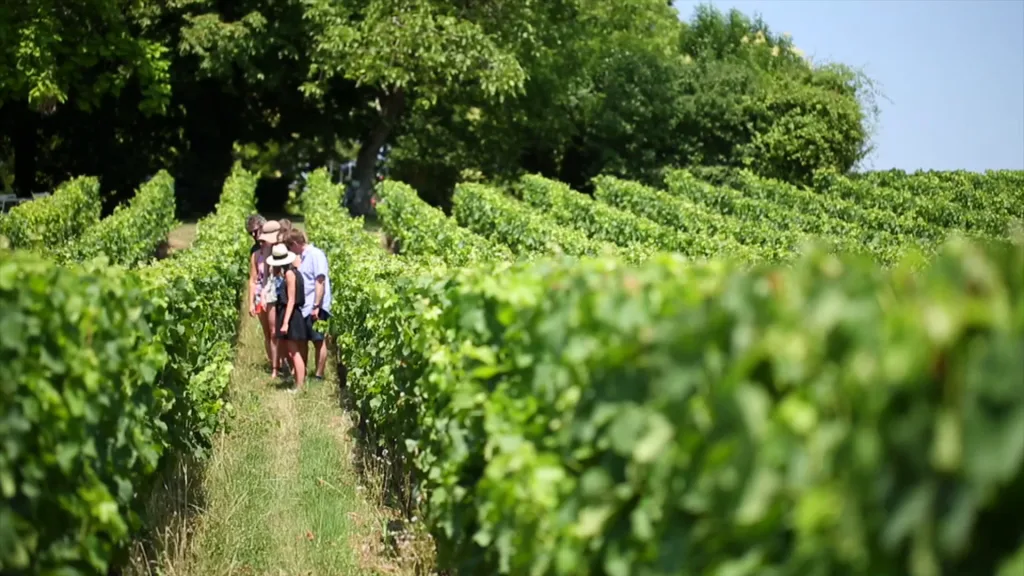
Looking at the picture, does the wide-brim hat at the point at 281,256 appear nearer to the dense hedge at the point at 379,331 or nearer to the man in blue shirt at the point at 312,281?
the man in blue shirt at the point at 312,281

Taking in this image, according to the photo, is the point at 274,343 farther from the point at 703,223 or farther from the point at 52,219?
the point at 703,223

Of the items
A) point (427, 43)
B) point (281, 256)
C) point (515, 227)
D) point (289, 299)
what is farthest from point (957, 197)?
point (289, 299)

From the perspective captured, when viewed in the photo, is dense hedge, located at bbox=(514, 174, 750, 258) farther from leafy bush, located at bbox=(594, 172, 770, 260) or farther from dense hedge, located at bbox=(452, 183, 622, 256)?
dense hedge, located at bbox=(452, 183, 622, 256)

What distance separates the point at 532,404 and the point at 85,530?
5.80 feet

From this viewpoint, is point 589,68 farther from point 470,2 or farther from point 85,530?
point 85,530

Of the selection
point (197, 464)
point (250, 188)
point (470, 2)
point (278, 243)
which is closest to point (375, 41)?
point (470, 2)

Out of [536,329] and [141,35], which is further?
[141,35]

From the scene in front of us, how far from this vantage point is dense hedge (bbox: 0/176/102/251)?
16.6m

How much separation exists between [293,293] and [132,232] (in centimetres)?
674

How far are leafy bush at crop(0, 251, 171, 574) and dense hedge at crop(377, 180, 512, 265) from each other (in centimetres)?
519

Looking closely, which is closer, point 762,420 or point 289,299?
point 762,420

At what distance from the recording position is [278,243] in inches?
505

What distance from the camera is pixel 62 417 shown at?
4855 mm

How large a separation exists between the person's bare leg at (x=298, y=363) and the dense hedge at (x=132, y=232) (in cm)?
210
